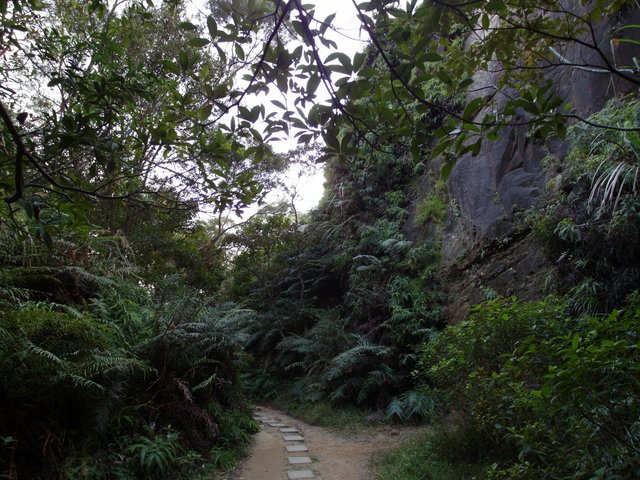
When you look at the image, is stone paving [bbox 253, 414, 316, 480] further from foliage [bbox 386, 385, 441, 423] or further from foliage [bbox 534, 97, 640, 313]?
foliage [bbox 534, 97, 640, 313]

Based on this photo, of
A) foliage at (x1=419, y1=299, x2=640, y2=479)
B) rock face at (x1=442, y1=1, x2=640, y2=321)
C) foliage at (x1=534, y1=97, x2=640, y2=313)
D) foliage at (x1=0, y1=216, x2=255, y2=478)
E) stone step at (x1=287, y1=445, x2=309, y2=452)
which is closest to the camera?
foliage at (x1=419, y1=299, x2=640, y2=479)

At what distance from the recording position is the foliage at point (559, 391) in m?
1.78

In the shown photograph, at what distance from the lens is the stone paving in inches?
165

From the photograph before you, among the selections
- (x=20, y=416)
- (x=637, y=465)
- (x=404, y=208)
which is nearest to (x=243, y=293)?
(x=404, y=208)

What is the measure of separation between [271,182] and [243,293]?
305 cm

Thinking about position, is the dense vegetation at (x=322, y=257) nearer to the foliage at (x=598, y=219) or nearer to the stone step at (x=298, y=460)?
the foliage at (x=598, y=219)

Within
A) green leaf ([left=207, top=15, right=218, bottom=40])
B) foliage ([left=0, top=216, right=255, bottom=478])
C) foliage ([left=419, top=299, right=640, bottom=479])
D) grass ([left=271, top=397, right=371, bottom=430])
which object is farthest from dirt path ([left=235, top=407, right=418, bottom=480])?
green leaf ([left=207, top=15, right=218, bottom=40])

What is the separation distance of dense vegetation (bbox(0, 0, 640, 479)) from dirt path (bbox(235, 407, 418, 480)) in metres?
0.31

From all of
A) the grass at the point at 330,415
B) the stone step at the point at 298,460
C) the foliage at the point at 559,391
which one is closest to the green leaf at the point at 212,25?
the foliage at the point at 559,391

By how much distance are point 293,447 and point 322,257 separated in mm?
5260

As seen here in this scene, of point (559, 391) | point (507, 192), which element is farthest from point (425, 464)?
point (507, 192)

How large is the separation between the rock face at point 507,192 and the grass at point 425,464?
7.64 ft

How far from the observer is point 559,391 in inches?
73.0

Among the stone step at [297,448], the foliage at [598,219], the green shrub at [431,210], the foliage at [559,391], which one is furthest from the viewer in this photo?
the green shrub at [431,210]
